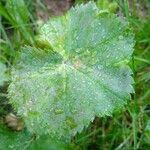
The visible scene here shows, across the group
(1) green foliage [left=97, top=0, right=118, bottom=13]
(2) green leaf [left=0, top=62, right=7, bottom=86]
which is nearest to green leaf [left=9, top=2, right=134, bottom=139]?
(2) green leaf [left=0, top=62, right=7, bottom=86]

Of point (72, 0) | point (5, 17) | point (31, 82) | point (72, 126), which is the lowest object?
point (72, 126)

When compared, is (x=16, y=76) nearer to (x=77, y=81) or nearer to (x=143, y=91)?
(x=77, y=81)

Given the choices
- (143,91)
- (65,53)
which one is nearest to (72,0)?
(143,91)

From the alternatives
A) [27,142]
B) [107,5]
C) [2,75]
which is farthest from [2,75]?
[107,5]

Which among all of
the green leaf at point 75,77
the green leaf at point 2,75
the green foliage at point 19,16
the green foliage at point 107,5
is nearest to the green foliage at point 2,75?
the green leaf at point 2,75

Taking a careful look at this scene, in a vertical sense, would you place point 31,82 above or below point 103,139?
above

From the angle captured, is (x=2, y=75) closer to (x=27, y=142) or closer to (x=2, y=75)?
(x=2, y=75)
